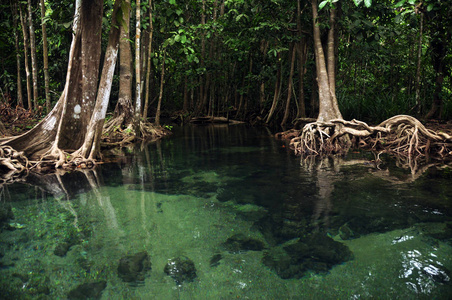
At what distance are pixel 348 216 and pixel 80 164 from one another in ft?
17.3

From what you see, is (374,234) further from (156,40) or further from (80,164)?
(156,40)

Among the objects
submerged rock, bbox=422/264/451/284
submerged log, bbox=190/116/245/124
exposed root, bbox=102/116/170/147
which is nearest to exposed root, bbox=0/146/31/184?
exposed root, bbox=102/116/170/147

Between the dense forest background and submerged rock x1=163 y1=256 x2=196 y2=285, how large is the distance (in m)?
4.07

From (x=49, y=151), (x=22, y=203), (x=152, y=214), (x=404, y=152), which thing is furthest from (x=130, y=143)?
(x=404, y=152)

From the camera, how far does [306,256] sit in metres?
2.90

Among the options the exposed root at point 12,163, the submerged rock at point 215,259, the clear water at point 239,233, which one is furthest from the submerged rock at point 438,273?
the exposed root at point 12,163

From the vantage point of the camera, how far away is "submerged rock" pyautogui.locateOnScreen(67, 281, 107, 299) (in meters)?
2.39

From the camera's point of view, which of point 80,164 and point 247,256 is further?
point 80,164

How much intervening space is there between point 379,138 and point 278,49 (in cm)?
437

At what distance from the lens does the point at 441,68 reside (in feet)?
33.7

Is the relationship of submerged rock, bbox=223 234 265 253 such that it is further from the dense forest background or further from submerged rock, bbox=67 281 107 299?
the dense forest background

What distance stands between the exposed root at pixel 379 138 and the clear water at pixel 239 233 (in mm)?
1711

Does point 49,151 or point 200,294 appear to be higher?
point 49,151

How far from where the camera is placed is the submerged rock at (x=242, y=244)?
122 inches
